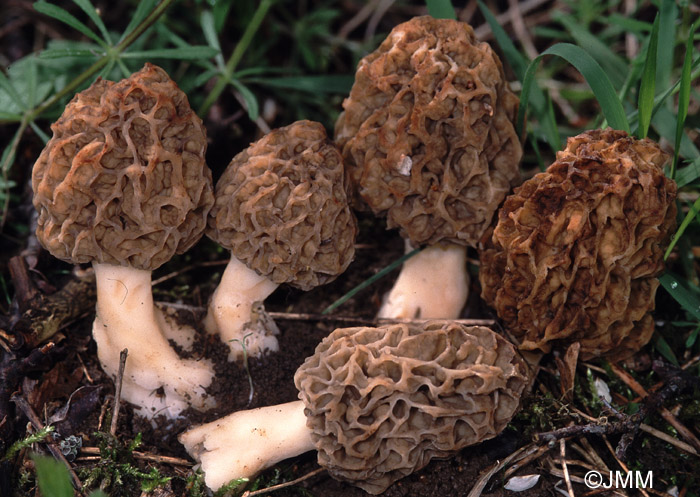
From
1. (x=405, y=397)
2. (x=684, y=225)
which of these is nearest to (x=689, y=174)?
(x=684, y=225)

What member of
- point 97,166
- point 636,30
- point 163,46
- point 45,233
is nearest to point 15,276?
Answer: point 45,233

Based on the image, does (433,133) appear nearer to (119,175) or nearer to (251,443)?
(119,175)

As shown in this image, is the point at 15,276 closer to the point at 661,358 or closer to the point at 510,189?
the point at 510,189

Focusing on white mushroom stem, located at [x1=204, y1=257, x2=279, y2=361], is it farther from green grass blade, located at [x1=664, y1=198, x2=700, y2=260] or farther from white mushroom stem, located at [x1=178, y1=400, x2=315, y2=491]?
green grass blade, located at [x1=664, y1=198, x2=700, y2=260]

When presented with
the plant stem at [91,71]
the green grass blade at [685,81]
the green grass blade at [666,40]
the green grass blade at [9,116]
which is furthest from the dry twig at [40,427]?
the green grass blade at [666,40]

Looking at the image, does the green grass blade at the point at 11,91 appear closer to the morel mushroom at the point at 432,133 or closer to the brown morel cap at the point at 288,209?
the brown morel cap at the point at 288,209

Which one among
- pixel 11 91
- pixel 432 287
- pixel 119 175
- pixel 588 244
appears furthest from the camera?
pixel 11 91

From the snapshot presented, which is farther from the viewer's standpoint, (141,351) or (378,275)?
(378,275)
